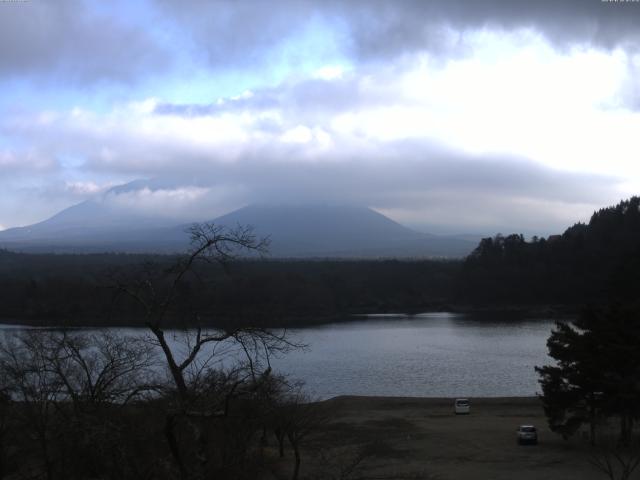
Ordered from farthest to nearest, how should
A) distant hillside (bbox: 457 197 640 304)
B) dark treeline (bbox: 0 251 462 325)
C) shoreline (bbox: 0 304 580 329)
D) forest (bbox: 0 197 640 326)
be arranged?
distant hillside (bbox: 457 197 640 304) → shoreline (bbox: 0 304 580 329) → forest (bbox: 0 197 640 326) → dark treeline (bbox: 0 251 462 325)

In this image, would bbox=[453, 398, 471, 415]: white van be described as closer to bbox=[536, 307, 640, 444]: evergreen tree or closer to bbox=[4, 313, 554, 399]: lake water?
bbox=[4, 313, 554, 399]: lake water

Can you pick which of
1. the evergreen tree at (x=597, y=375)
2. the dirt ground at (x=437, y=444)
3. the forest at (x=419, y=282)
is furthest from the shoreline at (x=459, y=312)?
the evergreen tree at (x=597, y=375)

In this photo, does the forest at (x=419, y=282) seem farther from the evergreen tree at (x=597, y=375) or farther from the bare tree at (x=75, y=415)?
the bare tree at (x=75, y=415)

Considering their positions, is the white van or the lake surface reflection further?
the lake surface reflection

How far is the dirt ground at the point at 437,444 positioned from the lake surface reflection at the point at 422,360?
2600 millimetres

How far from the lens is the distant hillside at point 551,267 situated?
63.9m

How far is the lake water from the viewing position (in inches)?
1030

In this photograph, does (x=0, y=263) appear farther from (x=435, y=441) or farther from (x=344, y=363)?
(x=435, y=441)

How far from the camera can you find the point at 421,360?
32.8 meters

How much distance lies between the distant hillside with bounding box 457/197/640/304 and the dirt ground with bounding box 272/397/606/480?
41.5m

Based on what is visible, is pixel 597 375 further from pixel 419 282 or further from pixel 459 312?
pixel 419 282

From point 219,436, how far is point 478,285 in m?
62.2

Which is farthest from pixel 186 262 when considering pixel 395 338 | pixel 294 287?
pixel 294 287

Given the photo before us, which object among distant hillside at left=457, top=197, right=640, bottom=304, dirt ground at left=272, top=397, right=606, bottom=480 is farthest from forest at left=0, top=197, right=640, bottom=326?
dirt ground at left=272, top=397, right=606, bottom=480
